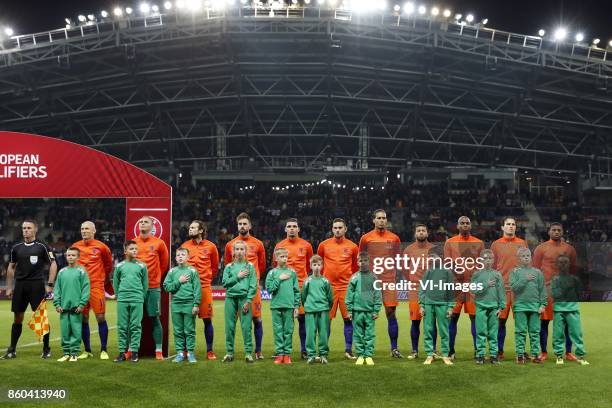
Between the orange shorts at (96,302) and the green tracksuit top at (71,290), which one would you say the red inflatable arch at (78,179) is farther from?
the green tracksuit top at (71,290)

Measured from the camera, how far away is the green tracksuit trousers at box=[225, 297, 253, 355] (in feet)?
31.6

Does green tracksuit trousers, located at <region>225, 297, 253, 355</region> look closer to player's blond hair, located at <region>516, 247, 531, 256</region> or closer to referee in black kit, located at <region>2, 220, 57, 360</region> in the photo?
referee in black kit, located at <region>2, 220, 57, 360</region>

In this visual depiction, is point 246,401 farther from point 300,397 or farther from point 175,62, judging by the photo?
point 175,62

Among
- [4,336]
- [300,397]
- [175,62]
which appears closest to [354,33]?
[175,62]

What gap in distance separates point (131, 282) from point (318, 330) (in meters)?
2.71

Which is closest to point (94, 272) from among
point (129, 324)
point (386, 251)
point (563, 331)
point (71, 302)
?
point (71, 302)

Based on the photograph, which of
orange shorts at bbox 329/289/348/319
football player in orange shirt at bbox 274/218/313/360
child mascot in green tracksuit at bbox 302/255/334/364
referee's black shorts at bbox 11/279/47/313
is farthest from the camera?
football player in orange shirt at bbox 274/218/313/360

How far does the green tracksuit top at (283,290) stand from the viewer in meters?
9.71

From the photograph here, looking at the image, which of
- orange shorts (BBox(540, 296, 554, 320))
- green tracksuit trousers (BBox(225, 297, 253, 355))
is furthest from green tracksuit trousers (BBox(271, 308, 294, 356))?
orange shorts (BBox(540, 296, 554, 320))

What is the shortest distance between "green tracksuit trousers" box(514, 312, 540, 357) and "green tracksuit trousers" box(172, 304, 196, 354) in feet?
14.9

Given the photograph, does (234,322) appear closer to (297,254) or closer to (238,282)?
(238,282)

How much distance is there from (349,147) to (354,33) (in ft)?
35.1

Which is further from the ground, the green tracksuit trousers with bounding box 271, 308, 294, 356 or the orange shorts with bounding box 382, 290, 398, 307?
the orange shorts with bounding box 382, 290, 398, 307

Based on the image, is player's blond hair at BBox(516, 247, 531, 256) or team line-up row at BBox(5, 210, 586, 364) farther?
player's blond hair at BBox(516, 247, 531, 256)
